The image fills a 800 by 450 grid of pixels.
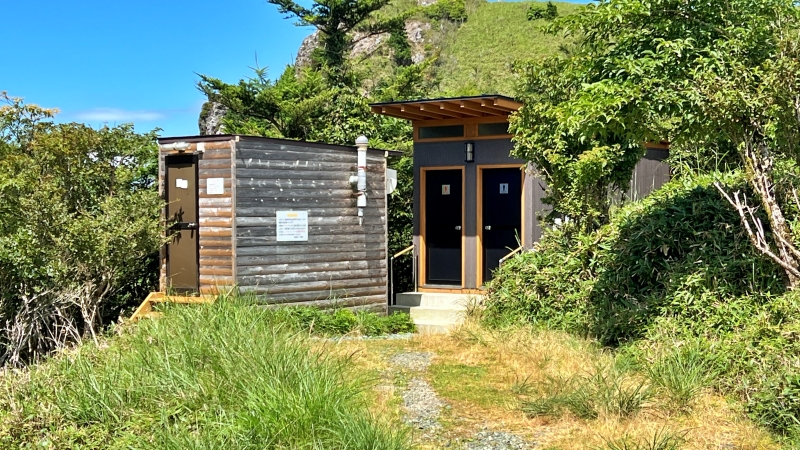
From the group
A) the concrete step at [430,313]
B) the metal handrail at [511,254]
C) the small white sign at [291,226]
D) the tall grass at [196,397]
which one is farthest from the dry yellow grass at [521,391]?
the metal handrail at [511,254]

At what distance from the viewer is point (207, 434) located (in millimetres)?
4508

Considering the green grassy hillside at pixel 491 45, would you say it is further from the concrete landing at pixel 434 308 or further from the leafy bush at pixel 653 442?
the leafy bush at pixel 653 442

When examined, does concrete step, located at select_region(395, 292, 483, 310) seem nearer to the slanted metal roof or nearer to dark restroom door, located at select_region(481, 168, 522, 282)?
dark restroom door, located at select_region(481, 168, 522, 282)

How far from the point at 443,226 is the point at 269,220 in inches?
135

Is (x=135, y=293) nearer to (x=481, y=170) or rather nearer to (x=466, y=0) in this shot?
(x=481, y=170)

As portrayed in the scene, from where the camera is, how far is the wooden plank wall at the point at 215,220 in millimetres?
8875

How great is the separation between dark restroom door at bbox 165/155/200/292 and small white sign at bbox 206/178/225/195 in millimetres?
264

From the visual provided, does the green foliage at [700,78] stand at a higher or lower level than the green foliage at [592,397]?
higher

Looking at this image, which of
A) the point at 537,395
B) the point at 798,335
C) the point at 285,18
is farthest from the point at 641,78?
the point at 285,18

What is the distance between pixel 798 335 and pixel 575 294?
286cm

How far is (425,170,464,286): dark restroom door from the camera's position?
37.9 ft

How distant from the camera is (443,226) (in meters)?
11.7

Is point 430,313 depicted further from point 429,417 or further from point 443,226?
point 429,417

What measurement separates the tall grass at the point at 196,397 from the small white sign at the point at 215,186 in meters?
2.91
